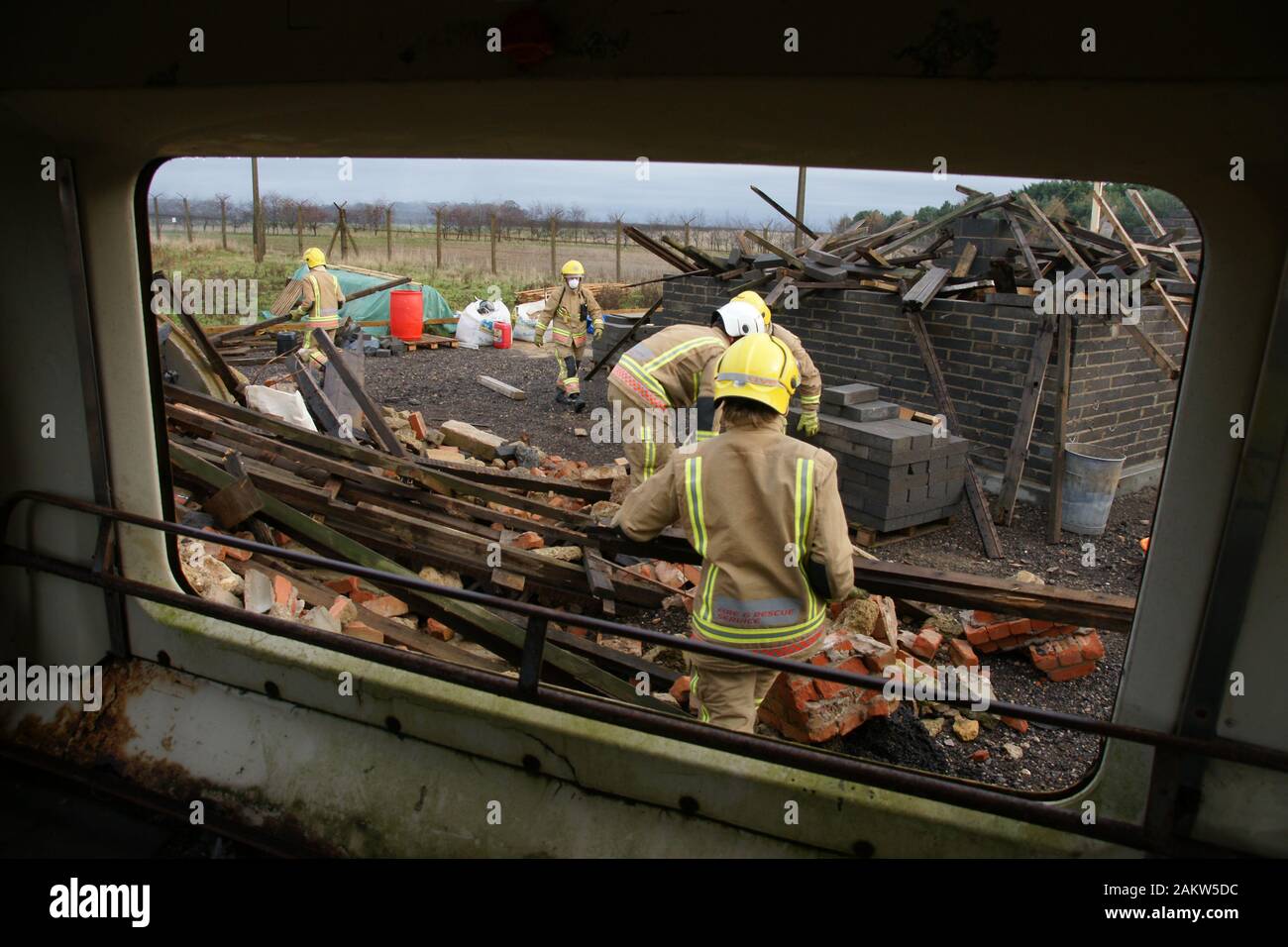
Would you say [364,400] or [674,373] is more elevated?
[674,373]

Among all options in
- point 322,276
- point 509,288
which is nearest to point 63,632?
point 322,276

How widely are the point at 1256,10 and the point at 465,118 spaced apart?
5.75ft

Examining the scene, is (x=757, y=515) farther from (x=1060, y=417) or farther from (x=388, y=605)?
(x=1060, y=417)

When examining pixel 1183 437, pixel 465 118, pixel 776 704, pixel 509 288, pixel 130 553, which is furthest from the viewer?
pixel 509 288

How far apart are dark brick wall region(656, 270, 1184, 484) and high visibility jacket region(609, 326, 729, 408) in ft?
15.4

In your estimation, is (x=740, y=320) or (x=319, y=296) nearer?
(x=740, y=320)

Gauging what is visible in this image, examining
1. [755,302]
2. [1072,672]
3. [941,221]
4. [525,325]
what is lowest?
[1072,672]

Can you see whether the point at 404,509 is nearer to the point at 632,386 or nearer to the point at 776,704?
the point at 632,386

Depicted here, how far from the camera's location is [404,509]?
5980 mm

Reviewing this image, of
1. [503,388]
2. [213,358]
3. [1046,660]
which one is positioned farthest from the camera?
[503,388]

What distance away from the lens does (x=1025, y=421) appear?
8.67 m

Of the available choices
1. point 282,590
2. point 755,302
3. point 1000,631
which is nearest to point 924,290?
point 755,302

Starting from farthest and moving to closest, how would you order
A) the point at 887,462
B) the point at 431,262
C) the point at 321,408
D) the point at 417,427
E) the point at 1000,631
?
1. the point at 431,262
2. the point at 417,427
3. the point at 321,408
4. the point at 887,462
5. the point at 1000,631

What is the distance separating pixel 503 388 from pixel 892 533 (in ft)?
23.4
